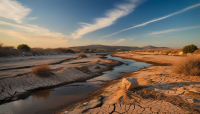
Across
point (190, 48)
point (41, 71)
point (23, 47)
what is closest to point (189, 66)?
point (41, 71)

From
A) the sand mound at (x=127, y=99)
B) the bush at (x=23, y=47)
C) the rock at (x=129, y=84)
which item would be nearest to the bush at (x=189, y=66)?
the rock at (x=129, y=84)

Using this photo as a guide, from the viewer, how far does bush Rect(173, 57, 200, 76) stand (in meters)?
7.12

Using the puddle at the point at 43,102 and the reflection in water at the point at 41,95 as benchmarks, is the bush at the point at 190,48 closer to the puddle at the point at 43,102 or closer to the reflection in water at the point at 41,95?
the puddle at the point at 43,102

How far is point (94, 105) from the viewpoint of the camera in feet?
13.2

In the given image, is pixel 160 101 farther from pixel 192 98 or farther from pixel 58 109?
pixel 58 109

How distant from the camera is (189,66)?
7.45m

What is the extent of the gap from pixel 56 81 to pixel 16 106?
3.19m

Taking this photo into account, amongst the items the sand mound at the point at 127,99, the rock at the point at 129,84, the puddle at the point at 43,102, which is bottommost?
the puddle at the point at 43,102

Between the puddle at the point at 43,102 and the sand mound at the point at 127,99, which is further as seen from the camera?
the puddle at the point at 43,102

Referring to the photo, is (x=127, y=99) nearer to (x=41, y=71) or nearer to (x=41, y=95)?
(x=41, y=95)

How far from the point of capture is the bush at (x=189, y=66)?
23.4 feet

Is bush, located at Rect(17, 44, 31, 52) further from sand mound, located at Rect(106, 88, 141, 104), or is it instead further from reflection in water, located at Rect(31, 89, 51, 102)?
sand mound, located at Rect(106, 88, 141, 104)

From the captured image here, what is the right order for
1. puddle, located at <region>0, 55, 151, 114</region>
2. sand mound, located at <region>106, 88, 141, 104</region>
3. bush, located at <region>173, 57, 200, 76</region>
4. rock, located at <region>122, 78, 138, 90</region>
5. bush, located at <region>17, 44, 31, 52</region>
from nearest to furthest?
1. sand mound, located at <region>106, 88, 141, 104</region>
2. puddle, located at <region>0, 55, 151, 114</region>
3. rock, located at <region>122, 78, 138, 90</region>
4. bush, located at <region>173, 57, 200, 76</region>
5. bush, located at <region>17, 44, 31, 52</region>

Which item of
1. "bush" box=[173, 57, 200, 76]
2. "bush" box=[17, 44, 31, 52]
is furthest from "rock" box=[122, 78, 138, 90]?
"bush" box=[17, 44, 31, 52]
